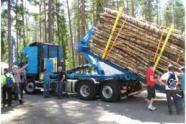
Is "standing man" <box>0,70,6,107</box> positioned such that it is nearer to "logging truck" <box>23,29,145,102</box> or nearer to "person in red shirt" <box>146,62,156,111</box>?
"logging truck" <box>23,29,145,102</box>

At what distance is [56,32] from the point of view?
49.9 metres

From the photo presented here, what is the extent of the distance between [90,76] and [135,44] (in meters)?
2.73

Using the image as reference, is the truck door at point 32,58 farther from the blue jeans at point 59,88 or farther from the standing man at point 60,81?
the blue jeans at point 59,88

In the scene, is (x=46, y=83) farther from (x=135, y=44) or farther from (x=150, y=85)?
(x=150, y=85)

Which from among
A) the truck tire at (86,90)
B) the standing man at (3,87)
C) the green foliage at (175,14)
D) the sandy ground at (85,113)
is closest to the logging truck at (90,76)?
the truck tire at (86,90)

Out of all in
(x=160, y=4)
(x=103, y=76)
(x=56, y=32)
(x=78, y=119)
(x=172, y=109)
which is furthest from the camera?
(x=160, y=4)

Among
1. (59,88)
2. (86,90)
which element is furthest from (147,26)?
(59,88)

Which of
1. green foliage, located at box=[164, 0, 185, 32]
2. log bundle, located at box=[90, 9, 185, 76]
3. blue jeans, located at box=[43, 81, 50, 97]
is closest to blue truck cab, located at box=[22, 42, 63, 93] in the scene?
blue jeans, located at box=[43, 81, 50, 97]

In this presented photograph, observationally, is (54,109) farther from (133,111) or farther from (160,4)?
(160,4)

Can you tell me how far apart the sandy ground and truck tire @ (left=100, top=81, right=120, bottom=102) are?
27 cm

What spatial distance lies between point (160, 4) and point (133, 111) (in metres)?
54.3

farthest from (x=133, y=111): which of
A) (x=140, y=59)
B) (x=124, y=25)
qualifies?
(x=124, y=25)

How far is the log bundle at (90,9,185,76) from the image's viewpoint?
617 inches

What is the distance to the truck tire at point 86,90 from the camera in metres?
17.6
